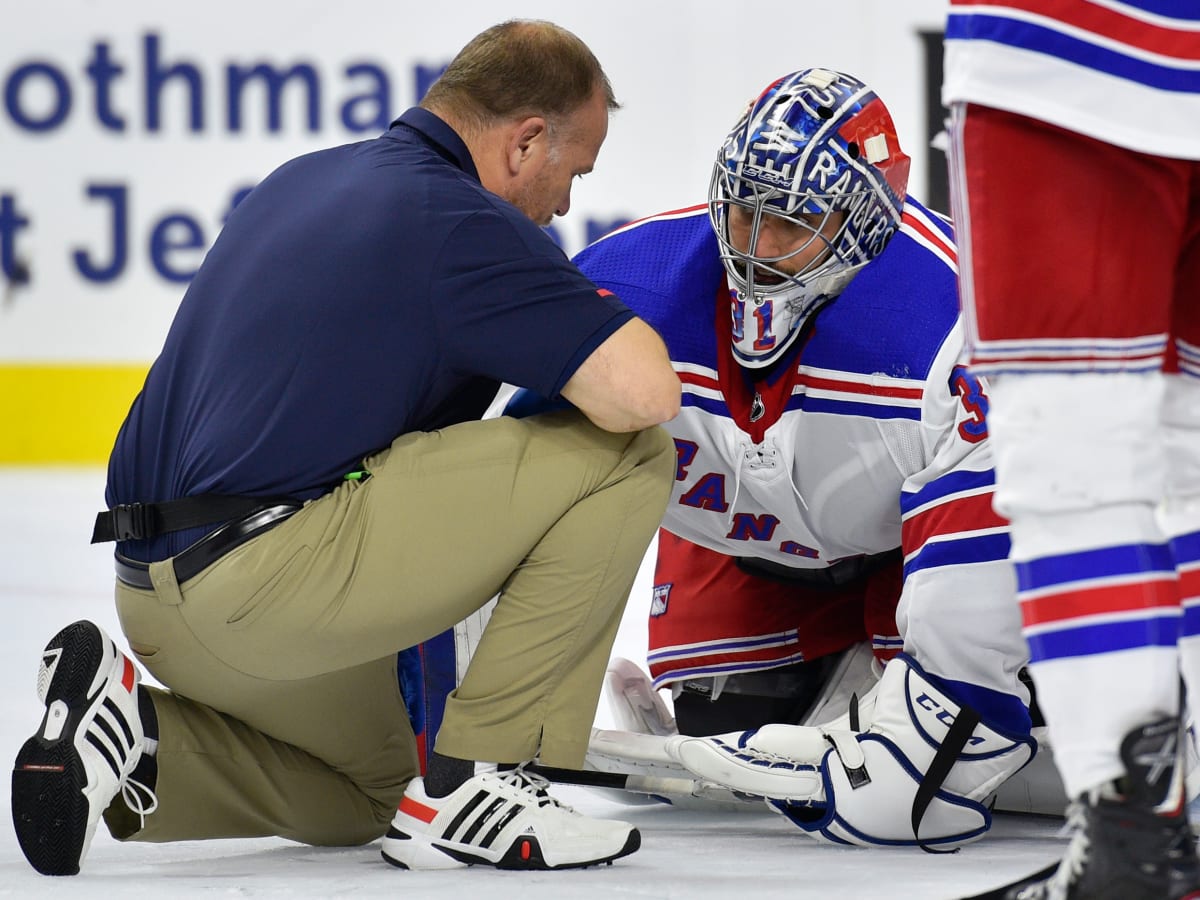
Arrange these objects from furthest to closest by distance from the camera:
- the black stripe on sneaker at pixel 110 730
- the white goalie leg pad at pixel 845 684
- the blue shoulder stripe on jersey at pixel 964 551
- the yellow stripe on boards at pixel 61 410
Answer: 1. the yellow stripe on boards at pixel 61 410
2. the white goalie leg pad at pixel 845 684
3. the blue shoulder stripe on jersey at pixel 964 551
4. the black stripe on sneaker at pixel 110 730

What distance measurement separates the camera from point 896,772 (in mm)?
1933

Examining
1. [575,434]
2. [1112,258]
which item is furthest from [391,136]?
[1112,258]

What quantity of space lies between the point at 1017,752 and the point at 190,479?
1006mm

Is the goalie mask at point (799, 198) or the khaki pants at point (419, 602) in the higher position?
the goalie mask at point (799, 198)

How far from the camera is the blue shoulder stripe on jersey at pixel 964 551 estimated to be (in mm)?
1897

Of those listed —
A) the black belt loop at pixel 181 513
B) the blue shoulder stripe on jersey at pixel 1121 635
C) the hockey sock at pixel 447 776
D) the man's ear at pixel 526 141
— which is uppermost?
the man's ear at pixel 526 141

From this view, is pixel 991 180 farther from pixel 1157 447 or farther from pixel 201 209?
pixel 201 209

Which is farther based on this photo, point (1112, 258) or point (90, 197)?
point (90, 197)

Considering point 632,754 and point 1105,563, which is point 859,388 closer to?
point 632,754

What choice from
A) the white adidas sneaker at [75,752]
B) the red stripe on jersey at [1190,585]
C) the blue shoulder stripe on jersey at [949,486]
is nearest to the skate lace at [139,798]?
the white adidas sneaker at [75,752]

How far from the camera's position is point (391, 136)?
1.95 m

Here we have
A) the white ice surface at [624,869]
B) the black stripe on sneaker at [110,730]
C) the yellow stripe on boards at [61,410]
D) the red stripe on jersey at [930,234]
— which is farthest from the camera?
the yellow stripe on boards at [61,410]

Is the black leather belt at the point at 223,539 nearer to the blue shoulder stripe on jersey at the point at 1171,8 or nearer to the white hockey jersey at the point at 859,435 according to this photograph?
the white hockey jersey at the point at 859,435

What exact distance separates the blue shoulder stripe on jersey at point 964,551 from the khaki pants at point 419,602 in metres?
0.32
